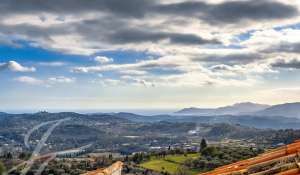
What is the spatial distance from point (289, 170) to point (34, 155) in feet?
38.5

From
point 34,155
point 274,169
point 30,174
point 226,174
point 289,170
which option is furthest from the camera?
point 30,174

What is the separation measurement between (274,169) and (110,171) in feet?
23.9

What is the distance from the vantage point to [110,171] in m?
17.8

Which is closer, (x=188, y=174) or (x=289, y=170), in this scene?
(x=289, y=170)

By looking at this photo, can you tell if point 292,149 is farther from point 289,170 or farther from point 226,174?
point 289,170

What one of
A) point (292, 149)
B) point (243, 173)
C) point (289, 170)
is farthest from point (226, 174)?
point (289, 170)

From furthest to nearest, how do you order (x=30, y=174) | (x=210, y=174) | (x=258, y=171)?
(x=30, y=174) → (x=210, y=174) → (x=258, y=171)

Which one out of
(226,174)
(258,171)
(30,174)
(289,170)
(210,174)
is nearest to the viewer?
(289,170)

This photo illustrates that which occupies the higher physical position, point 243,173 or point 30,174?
point 243,173

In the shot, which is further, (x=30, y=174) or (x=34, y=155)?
(x=30, y=174)

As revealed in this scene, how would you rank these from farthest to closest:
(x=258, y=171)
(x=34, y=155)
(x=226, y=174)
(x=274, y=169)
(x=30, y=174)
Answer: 1. (x=30, y=174)
2. (x=34, y=155)
3. (x=226, y=174)
4. (x=258, y=171)
5. (x=274, y=169)

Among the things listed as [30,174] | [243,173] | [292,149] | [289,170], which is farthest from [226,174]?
[30,174]

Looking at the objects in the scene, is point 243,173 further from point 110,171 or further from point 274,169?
point 110,171

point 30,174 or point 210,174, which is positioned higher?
point 210,174
